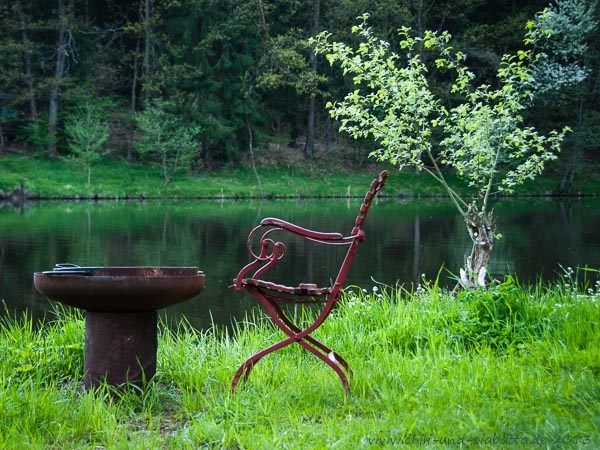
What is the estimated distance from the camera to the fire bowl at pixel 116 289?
164 inches

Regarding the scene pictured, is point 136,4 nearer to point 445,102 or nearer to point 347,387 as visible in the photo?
point 445,102

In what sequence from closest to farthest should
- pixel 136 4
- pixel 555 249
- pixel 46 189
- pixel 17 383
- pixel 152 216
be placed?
1. pixel 17 383
2. pixel 555 249
3. pixel 152 216
4. pixel 46 189
5. pixel 136 4

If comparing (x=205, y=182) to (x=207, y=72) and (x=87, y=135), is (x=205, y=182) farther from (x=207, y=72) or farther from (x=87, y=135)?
(x=87, y=135)

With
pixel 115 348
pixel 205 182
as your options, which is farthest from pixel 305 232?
pixel 205 182

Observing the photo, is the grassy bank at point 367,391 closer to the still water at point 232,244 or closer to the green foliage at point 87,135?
the still water at point 232,244

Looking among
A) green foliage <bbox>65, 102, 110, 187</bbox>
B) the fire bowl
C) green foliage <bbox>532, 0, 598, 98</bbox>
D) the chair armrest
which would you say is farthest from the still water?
green foliage <bbox>532, 0, 598, 98</bbox>

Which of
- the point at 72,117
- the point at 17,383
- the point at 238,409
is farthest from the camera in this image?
the point at 72,117

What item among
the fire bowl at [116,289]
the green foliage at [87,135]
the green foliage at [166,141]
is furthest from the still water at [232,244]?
the green foliage at [166,141]

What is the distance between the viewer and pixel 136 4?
154 ft

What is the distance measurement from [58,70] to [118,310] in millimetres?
39795

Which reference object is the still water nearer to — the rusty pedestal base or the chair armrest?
the rusty pedestal base

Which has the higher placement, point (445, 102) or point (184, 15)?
point (184, 15)

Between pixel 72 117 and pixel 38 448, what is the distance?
3783 centimetres

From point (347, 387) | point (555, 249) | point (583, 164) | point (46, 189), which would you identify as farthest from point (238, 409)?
point (583, 164)
